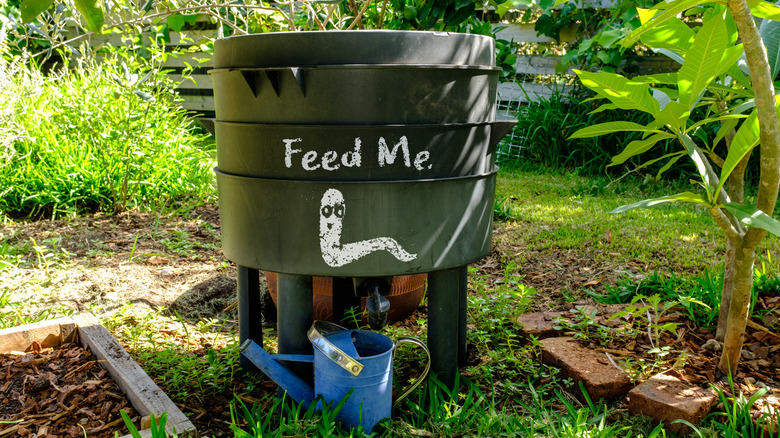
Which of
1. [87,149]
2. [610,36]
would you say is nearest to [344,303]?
[610,36]

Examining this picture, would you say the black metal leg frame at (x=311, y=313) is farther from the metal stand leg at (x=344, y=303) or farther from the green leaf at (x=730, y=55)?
the green leaf at (x=730, y=55)

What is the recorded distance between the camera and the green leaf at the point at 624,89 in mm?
1584

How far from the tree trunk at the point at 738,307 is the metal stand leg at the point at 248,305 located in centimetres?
143

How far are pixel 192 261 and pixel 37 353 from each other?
46.1 inches

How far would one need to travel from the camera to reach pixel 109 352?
211 cm

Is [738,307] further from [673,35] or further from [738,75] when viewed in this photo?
[673,35]


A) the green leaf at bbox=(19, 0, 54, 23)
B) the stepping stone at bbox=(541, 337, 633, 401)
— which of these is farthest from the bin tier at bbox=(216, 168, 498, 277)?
the green leaf at bbox=(19, 0, 54, 23)

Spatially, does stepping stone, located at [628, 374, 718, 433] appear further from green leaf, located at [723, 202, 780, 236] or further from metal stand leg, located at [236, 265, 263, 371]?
metal stand leg, located at [236, 265, 263, 371]

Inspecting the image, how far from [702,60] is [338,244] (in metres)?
0.99

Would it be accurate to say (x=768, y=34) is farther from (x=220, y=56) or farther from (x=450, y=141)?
(x=220, y=56)

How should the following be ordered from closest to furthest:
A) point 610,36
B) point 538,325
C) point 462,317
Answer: point 462,317 < point 538,325 < point 610,36

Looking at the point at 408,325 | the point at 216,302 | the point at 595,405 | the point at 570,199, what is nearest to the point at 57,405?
the point at 216,302

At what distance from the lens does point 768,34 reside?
1865mm

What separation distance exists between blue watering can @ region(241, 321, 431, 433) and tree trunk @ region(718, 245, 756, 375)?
0.90m
